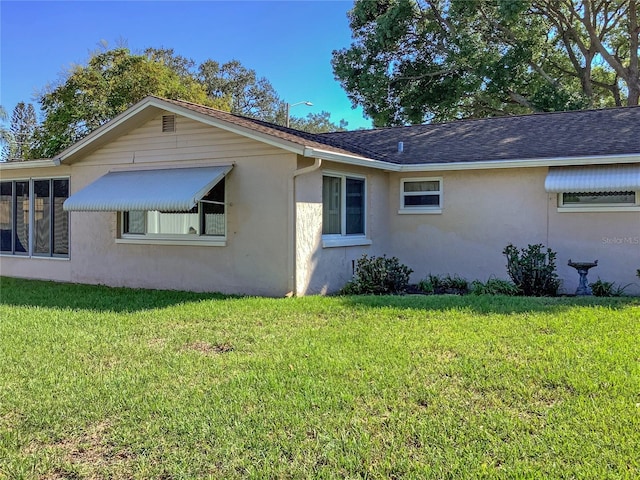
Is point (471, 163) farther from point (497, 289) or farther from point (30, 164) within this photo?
point (30, 164)

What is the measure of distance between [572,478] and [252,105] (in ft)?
166

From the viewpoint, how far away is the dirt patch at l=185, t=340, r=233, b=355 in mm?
6770

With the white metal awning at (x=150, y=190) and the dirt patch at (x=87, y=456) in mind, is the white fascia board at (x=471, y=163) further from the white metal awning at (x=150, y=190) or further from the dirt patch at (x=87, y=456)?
the dirt patch at (x=87, y=456)

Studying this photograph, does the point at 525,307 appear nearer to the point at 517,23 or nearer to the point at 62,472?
the point at 62,472

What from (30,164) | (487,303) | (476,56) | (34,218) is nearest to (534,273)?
(487,303)

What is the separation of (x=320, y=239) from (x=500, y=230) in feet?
15.8

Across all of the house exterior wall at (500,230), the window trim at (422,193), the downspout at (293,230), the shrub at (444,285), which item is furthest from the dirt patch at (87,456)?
the window trim at (422,193)

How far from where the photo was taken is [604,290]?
443 inches

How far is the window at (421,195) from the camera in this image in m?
13.7

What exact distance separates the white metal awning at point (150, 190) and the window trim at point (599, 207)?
791cm

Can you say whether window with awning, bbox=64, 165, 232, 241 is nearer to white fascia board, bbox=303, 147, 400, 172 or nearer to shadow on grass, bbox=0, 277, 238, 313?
shadow on grass, bbox=0, 277, 238, 313

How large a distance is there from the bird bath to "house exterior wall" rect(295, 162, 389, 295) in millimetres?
4801

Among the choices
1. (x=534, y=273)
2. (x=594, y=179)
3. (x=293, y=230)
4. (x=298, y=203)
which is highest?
(x=594, y=179)

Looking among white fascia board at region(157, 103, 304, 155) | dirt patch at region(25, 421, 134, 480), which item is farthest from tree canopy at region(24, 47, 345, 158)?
dirt patch at region(25, 421, 134, 480)
